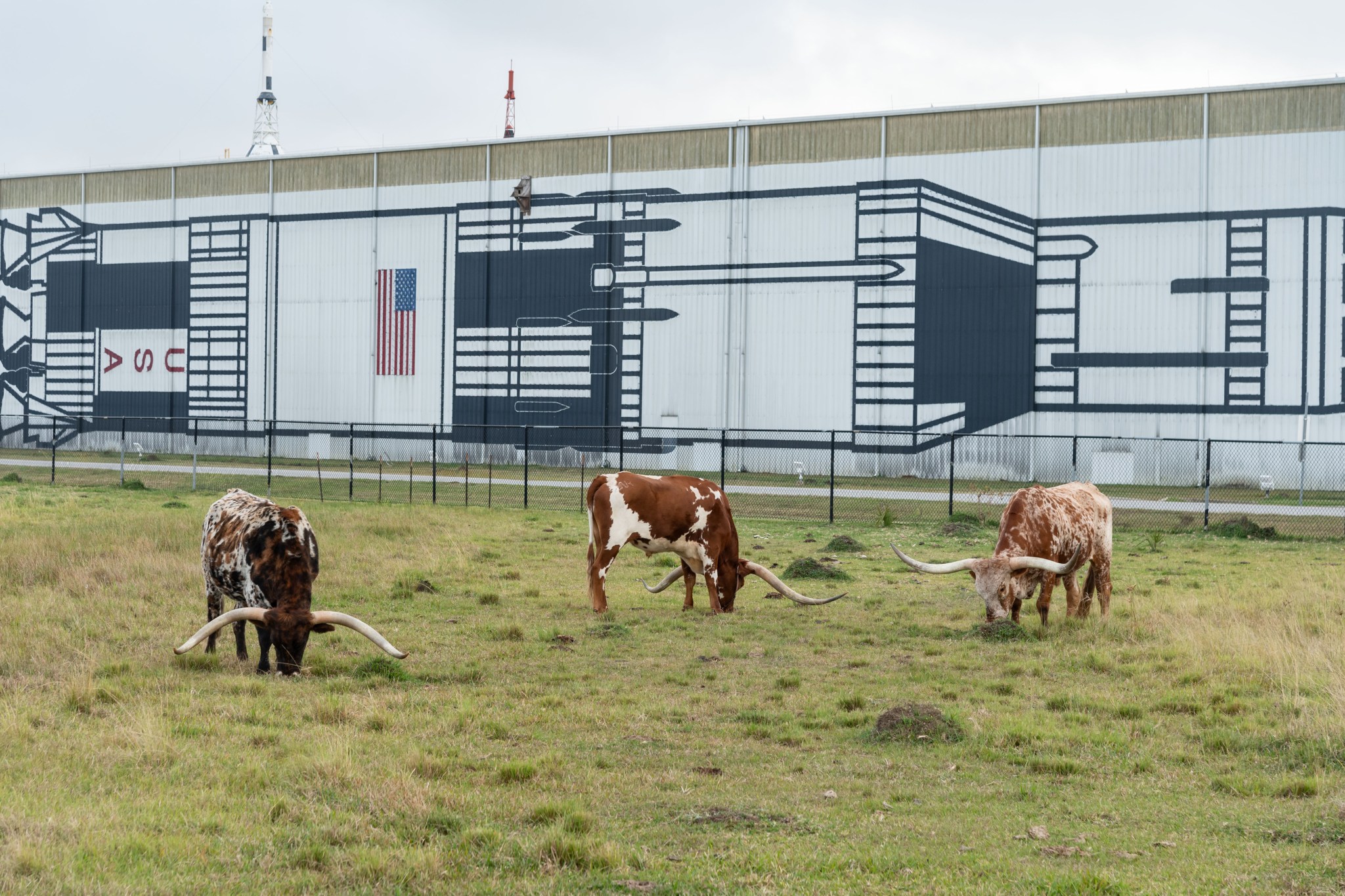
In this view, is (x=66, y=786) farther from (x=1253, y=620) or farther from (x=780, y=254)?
(x=780, y=254)

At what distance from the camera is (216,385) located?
49.0 m

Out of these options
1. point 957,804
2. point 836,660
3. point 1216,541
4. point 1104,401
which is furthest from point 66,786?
point 1104,401

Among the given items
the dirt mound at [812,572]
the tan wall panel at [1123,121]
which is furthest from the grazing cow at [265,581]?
the tan wall panel at [1123,121]

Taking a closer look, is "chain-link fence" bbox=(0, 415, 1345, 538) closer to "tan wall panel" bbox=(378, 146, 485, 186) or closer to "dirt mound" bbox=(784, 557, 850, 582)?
"dirt mound" bbox=(784, 557, 850, 582)

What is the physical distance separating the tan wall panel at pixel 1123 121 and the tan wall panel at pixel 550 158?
15832mm

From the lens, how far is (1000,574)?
42.7ft

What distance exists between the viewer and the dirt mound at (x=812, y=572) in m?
17.5

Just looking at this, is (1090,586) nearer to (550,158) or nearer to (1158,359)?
(1158,359)

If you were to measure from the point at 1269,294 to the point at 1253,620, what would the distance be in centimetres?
2672

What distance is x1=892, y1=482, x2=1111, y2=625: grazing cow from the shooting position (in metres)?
13.0

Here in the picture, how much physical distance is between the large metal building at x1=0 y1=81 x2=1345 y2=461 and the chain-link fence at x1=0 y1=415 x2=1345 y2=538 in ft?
2.38

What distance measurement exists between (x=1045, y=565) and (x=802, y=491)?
22.8m

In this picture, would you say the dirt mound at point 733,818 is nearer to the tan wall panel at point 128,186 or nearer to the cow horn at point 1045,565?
the cow horn at point 1045,565

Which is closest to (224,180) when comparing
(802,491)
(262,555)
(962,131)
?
(802,491)
